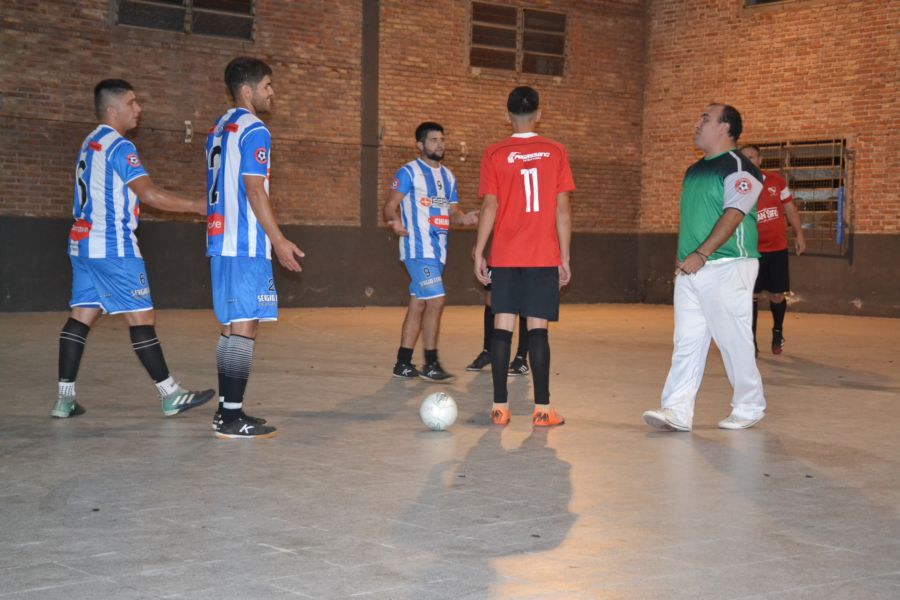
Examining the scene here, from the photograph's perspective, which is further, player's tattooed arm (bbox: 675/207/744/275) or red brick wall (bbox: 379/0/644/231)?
red brick wall (bbox: 379/0/644/231)

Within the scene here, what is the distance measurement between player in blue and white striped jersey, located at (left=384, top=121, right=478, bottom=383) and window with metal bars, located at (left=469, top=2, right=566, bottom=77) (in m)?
10.9

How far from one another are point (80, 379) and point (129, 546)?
5110 mm

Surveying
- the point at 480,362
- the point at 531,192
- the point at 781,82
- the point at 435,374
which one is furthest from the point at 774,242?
the point at 781,82

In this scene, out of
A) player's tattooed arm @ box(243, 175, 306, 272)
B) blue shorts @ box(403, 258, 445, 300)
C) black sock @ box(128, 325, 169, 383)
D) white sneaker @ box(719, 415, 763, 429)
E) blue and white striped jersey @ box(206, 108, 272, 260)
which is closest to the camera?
player's tattooed arm @ box(243, 175, 306, 272)

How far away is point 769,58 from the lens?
19781 millimetres

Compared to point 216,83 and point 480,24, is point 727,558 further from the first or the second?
point 480,24

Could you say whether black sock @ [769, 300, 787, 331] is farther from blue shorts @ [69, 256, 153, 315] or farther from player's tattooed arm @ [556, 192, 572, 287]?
blue shorts @ [69, 256, 153, 315]

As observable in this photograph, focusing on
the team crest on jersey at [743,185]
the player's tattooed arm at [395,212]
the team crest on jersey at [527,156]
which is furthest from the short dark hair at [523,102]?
the player's tattooed arm at [395,212]

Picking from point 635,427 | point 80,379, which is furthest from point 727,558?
point 80,379

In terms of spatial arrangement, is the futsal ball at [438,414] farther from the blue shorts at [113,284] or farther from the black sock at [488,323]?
the black sock at [488,323]

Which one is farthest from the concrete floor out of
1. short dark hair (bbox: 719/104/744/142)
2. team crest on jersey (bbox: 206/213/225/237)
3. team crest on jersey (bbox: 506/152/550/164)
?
short dark hair (bbox: 719/104/744/142)

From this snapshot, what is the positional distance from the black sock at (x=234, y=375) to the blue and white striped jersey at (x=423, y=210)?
3.09 m

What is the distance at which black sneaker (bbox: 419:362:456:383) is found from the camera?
360 inches

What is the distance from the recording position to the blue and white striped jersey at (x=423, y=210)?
934 centimetres
